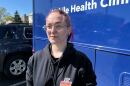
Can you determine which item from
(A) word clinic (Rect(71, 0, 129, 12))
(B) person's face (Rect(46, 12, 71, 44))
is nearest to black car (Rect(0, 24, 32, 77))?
(A) word clinic (Rect(71, 0, 129, 12))

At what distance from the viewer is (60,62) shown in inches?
97.8

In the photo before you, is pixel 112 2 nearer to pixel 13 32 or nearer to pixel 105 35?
pixel 105 35

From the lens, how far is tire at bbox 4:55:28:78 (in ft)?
28.8

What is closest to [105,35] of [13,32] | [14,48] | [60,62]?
[60,62]

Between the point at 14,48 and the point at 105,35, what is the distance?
5103 mm

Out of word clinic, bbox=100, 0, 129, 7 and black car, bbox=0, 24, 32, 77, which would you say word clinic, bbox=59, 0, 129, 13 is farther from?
black car, bbox=0, 24, 32, 77

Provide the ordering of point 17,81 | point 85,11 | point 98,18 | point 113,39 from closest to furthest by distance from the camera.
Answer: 1. point 113,39
2. point 98,18
3. point 85,11
4. point 17,81

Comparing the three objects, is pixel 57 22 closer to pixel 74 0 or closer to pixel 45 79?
pixel 45 79

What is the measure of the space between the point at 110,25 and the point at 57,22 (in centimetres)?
174

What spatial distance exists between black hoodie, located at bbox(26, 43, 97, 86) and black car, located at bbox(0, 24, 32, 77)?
623 cm

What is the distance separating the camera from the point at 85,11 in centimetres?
472

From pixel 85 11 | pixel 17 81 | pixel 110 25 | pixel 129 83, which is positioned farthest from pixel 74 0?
pixel 17 81

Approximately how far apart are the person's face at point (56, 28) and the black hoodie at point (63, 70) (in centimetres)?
11

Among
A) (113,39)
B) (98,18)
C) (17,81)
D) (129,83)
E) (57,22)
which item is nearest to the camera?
(57,22)
